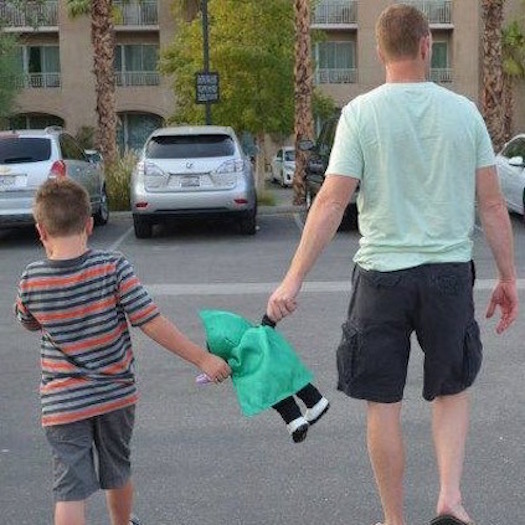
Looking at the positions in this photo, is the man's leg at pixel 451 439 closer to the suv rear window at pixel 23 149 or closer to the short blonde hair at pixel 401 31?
the short blonde hair at pixel 401 31

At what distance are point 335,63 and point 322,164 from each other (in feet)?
98.7

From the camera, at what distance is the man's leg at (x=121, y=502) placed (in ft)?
11.9

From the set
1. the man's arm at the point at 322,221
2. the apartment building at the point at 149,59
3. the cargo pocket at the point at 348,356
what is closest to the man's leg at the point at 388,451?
the cargo pocket at the point at 348,356

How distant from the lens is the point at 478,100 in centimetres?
4469

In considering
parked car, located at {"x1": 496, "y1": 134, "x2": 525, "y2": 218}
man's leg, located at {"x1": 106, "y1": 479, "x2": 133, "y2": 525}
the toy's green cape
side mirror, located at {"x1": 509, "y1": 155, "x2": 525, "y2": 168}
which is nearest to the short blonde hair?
the toy's green cape

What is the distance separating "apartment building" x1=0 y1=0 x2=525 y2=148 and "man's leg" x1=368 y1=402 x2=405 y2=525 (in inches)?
1603

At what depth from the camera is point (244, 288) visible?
1014 centimetres

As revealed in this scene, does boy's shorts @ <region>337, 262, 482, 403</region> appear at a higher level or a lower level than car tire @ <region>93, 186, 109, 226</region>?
higher

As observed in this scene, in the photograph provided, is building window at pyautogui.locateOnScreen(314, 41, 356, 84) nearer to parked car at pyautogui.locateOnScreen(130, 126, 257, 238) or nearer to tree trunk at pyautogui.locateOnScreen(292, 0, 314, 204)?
tree trunk at pyautogui.locateOnScreen(292, 0, 314, 204)

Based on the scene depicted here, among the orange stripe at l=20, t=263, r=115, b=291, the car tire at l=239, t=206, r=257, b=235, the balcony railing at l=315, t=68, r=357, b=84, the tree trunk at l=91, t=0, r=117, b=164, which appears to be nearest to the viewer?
the orange stripe at l=20, t=263, r=115, b=291

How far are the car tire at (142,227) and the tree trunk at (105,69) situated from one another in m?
5.63

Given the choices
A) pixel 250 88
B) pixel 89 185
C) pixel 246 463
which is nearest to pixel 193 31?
pixel 250 88

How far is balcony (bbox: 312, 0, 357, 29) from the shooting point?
44.7m

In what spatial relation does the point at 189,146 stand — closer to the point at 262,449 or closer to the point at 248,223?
the point at 248,223
